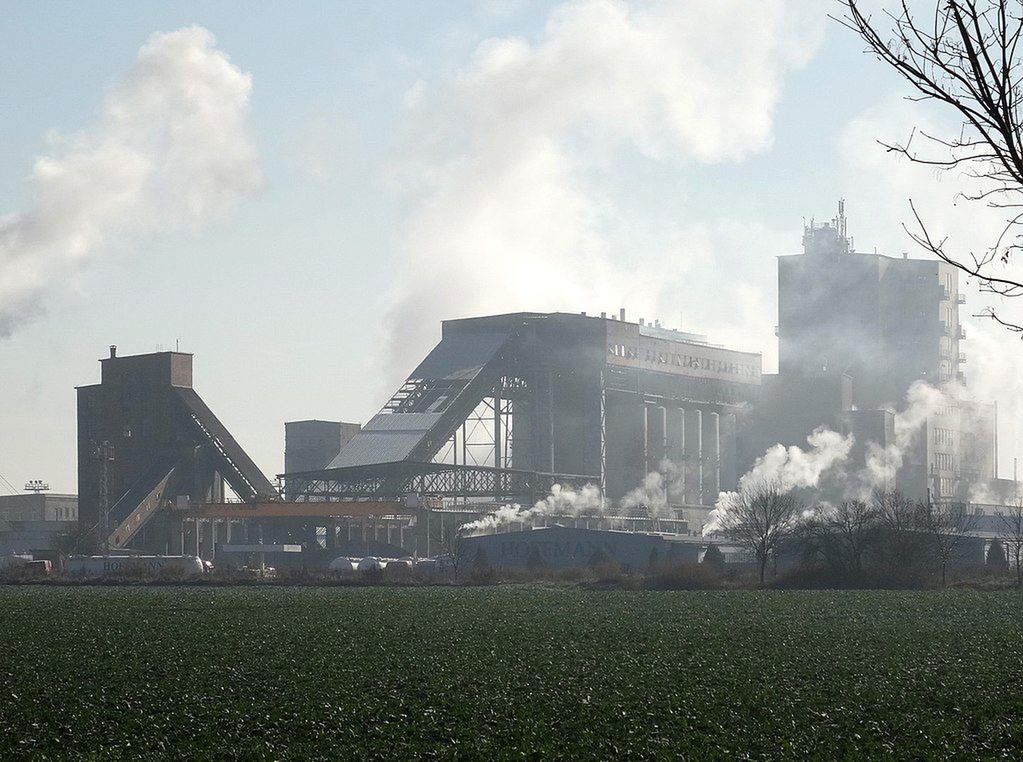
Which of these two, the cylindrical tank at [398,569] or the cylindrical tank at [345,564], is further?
the cylindrical tank at [345,564]

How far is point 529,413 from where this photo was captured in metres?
136

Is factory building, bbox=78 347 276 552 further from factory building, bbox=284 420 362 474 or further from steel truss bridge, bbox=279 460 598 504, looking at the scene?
factory building, bbox=284 420 362 474

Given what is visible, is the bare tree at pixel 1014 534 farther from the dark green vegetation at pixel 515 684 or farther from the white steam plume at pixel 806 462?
the dark green vegetation at pixel 515 684

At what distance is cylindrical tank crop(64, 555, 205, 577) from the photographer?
102 meters

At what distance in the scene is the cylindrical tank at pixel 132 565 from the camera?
102375 millimetres

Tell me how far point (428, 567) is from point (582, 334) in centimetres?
3398

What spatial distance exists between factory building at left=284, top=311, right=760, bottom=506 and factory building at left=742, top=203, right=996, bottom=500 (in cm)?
1343

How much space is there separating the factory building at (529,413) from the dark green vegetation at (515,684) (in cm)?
7820

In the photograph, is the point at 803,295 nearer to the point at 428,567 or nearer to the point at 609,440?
the point at 609,440

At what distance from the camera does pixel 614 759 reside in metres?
19.3

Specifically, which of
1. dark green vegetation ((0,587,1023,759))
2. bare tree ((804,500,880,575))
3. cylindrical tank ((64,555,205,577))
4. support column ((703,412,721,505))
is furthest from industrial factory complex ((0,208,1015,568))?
dark green vegetation ((0,587,1023,759))

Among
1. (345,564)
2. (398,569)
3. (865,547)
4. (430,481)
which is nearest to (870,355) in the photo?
(430,481)

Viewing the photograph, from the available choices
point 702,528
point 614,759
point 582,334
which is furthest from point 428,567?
point 614,759

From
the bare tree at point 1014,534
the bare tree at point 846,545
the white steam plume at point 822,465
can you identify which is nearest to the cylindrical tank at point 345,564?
the bare tree at point 846,545
